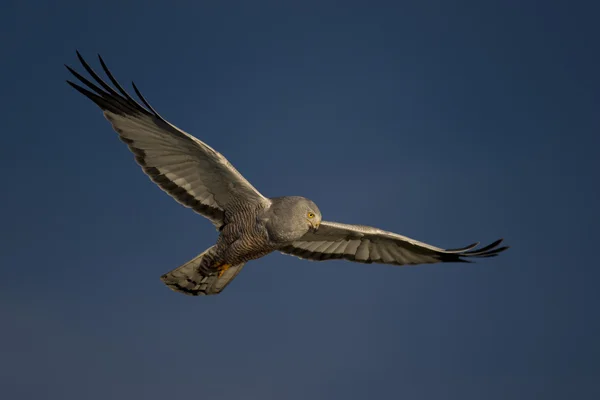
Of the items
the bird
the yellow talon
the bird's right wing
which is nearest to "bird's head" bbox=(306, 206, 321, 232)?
the bird

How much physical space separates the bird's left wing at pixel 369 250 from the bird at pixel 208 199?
0.27 m

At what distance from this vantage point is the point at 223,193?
10.3 m

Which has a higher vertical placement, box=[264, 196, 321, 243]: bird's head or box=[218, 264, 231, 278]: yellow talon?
box=[264, 196, 321, 243]: bird's head

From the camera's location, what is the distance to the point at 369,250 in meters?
12.1

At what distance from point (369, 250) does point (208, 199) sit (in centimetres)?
330

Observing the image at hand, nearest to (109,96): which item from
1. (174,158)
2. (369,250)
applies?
(174,158)

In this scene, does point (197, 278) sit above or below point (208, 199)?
below

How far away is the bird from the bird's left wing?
0.27m

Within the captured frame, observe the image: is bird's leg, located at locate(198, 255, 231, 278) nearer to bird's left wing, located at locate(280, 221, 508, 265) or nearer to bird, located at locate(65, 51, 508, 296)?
bird, located at locate(65, 51, 508, 296)

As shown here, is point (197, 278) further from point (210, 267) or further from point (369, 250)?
point (369, 250)

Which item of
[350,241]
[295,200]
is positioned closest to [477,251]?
[350,241]

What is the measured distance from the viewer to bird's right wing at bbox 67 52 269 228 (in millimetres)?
9734

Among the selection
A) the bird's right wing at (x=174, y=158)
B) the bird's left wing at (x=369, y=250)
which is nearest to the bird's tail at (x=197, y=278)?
the bird's right wing at (x=174, y=158)

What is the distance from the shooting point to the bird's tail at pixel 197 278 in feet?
34.7
